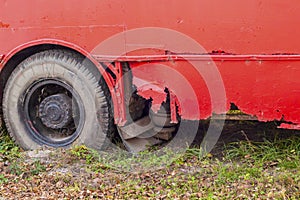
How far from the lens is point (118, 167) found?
4.81 metres

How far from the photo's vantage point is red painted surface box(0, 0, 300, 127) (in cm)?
437

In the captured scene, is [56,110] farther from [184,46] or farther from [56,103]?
[184,46]

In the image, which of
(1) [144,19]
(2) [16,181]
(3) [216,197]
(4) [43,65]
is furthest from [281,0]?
(2) [16,181]

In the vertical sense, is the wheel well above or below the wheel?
above

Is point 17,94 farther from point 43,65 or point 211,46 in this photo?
point 211,46

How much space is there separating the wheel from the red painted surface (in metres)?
0.21

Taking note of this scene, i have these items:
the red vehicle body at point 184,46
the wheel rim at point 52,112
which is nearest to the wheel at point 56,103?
the wheel rim at point 52,112

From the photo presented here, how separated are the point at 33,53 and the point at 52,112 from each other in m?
0.64

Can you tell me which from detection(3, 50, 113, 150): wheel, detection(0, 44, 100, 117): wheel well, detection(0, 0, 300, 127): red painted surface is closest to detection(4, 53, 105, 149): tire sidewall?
detection(3, 50, 113, 150): wheel

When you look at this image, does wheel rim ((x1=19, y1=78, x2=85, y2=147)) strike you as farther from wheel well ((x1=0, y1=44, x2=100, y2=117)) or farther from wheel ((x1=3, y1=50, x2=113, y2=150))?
wheel well ((x1=0, y1=44, x2=100, y2=117))

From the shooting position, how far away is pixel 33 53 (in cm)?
543

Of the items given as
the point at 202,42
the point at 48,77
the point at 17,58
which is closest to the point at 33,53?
the point at 17,58

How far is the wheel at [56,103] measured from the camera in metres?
5.16

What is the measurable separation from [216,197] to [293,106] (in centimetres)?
107
